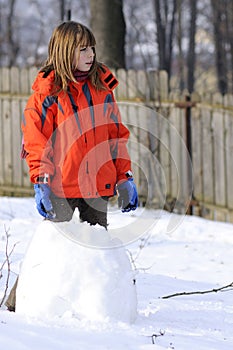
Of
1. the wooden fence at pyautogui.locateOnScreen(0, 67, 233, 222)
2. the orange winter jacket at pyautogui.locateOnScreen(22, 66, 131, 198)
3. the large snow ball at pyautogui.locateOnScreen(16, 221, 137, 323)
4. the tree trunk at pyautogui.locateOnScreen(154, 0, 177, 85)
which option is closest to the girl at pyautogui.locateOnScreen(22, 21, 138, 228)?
the orange winter jacket at pyautogui.locateOnScreen(22, 66, 131, 198)

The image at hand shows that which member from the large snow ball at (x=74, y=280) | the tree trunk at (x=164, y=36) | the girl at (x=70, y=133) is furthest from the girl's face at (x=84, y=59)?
the tree trunk at (x=164, y=36)

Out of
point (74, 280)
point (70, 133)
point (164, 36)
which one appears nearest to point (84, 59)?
point (70, 133)

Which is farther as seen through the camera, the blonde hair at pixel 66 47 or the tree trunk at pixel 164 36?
the tree trunk at pixel 164 36

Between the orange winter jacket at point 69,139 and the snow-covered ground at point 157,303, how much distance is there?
27 cm

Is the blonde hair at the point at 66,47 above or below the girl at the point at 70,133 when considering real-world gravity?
above

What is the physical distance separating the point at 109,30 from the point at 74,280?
7.24 m

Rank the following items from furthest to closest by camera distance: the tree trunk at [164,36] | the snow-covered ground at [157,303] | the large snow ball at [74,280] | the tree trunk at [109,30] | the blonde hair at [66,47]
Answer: the tree trunk at [164,36] → the tree trunk at [109,30] → the blonde hair at [66,47] → the large snow ball at [74,280] → the snow-covered ground at [157,303]

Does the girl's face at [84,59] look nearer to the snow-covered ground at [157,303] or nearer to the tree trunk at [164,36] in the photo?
the snow-covered ground at [157,303]

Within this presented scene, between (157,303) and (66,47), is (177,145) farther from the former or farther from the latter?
(66,47)

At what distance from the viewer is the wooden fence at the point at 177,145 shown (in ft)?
30.9

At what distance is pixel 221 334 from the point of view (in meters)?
4.26

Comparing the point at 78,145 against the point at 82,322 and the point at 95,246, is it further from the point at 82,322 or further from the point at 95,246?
the point at 82,322

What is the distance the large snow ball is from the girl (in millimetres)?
193

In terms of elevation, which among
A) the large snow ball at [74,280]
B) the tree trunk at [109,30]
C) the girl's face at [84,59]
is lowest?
the large snow ball at [74,280]
